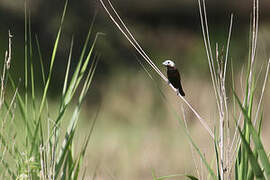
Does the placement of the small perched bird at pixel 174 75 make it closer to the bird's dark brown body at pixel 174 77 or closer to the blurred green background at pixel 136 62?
the bird's dark brown body at pixel 174 77

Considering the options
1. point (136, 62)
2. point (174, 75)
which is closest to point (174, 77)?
point (174, 75)

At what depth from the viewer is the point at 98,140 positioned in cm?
312

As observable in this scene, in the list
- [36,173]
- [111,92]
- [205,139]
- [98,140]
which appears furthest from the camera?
[111,92]

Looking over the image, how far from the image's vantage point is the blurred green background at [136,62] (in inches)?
121

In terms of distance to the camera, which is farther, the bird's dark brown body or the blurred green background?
the blurred green background

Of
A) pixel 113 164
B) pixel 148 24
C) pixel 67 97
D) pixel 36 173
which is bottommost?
pixel 113 164

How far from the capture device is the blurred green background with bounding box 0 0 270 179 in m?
3.07

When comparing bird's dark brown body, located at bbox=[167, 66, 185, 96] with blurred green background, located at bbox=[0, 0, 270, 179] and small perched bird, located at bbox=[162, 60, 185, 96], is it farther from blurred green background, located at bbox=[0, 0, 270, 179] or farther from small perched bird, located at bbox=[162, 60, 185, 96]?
blurred green background, located at bbox=[0, 0, 270, 179]

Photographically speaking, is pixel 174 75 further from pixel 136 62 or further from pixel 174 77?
pixel 136 62

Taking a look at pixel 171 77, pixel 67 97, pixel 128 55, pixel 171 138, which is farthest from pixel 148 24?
pixel 67 97

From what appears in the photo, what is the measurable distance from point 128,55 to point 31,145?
2288 mm

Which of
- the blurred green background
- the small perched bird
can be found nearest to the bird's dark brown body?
the small perched bird

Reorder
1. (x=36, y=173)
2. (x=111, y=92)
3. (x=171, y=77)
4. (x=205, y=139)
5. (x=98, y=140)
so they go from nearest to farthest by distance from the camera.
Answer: (x=36, y=173) → (x=171, y=77) → (x=205, y=139) → (x=98, y=140) → (x=111, y=92)

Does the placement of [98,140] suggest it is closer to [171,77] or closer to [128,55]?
[128,55]
